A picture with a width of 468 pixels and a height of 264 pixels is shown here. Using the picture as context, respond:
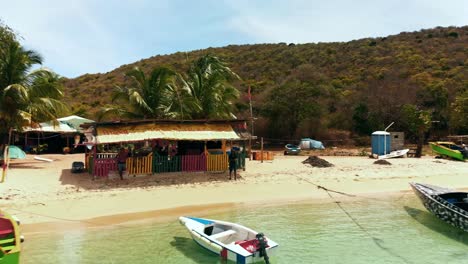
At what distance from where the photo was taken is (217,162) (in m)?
19.8

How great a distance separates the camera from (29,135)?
33.0 metres

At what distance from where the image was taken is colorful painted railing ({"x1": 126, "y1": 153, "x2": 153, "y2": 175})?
1827 cm

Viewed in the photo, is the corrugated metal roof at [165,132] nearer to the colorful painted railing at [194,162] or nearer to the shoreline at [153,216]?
the colorful painted railing at [194,162]

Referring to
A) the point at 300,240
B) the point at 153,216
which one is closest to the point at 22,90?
the point at 153,216

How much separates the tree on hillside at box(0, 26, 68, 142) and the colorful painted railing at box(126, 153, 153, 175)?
8.95 meters

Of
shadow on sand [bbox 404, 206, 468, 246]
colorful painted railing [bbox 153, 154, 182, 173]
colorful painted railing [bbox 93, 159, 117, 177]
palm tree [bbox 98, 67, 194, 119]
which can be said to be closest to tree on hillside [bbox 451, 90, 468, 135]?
shadow on sand [bbox 404, 206, 468, 246]

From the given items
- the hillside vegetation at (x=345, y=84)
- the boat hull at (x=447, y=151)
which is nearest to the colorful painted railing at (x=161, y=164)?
the hillside vegetation at (x=345, y=84)

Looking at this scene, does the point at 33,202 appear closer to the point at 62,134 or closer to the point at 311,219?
the point at 311,219

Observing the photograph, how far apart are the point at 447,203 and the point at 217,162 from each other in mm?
10385

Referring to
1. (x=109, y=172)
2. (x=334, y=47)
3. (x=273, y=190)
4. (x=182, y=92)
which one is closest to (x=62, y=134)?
(x=182, y=92)

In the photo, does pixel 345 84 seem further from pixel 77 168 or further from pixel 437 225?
pixel 437 225

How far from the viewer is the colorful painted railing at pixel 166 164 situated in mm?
18906

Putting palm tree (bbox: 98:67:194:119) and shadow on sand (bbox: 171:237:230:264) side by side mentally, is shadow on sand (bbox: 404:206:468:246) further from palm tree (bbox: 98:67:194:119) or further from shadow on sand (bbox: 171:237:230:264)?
palm tree (bbox: 98:67:194:119)

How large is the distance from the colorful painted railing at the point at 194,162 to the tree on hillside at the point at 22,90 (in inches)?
403
